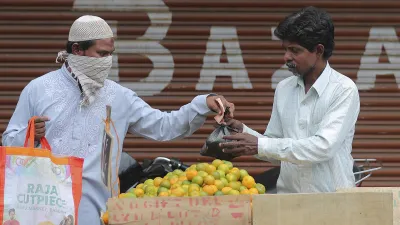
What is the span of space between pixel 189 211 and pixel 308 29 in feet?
3.68

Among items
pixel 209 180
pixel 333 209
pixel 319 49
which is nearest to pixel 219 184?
pixel 209 180

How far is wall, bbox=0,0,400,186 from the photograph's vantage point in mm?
7703

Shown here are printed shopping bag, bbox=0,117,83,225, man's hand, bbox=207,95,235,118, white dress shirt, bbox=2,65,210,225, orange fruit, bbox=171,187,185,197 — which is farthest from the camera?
white dress shirt, bbox=2,65,210,225

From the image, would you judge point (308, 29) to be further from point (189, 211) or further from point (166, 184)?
point (189, 211)

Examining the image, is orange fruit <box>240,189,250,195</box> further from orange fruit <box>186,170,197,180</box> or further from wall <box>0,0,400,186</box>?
wall <box>0,0,400,186</box>

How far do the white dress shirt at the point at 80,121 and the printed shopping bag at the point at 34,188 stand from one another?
49 cm

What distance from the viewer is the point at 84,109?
16.3ft

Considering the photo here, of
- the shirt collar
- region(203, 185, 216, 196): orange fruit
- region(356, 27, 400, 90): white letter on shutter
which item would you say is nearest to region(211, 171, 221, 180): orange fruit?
region(203, 185, 216, 196): orange fruit

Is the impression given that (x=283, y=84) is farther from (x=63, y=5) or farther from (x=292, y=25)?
(x=63, y=5)

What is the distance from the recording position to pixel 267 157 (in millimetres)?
4660

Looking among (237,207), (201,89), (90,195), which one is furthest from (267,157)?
(201,89)

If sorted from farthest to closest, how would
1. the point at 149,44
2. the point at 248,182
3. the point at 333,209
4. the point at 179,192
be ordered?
the point at 149,44
the point at 248,182
the point at 179,192
the point at 333,209

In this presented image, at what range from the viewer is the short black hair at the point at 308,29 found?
184 inches

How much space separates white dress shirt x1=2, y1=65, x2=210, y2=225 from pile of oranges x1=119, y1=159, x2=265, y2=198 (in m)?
0.28
